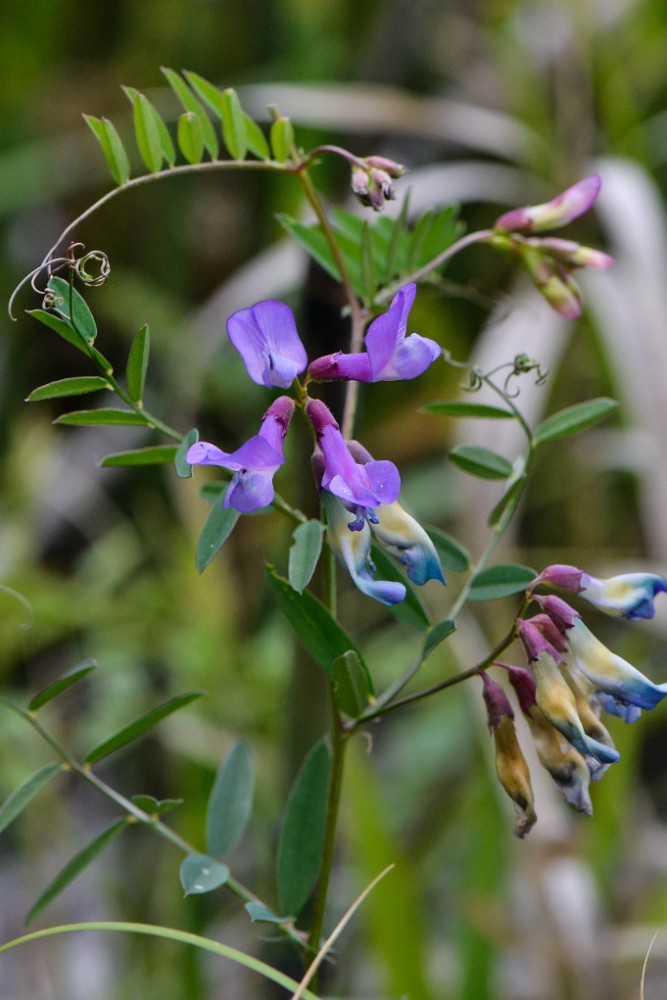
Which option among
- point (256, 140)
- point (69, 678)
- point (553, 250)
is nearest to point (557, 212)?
point (553, 250)

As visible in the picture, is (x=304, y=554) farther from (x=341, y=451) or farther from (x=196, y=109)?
(x=196, y=109)

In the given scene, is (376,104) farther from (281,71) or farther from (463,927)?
(463,927)

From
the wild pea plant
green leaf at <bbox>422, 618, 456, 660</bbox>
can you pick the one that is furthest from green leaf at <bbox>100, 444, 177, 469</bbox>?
green leaf at <bbox>422, 618, 456, 660</bbox>

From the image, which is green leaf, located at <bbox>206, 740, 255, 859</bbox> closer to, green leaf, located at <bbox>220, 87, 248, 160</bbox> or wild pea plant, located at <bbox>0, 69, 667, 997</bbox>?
wild pea plant, located at <bbox>0, 69, 667, 997</bbox>

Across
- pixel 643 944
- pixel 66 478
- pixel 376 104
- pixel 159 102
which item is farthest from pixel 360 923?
pixel 159 102

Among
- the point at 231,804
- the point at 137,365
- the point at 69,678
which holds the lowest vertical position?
the point at 231,804

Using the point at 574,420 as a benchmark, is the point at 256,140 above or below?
above
